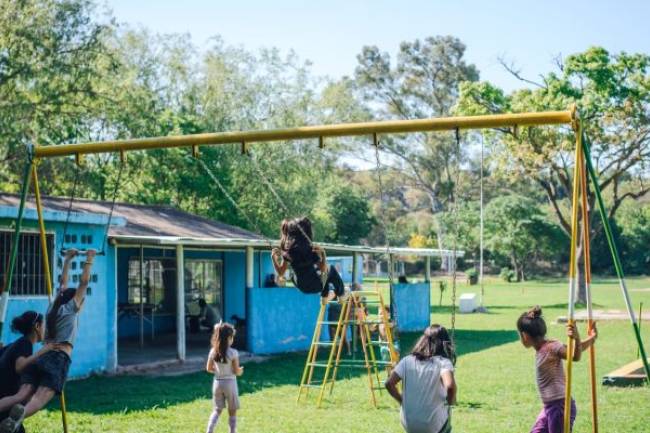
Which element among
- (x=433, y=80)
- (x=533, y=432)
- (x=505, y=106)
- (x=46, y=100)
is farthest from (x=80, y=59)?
(x=433, y=80)

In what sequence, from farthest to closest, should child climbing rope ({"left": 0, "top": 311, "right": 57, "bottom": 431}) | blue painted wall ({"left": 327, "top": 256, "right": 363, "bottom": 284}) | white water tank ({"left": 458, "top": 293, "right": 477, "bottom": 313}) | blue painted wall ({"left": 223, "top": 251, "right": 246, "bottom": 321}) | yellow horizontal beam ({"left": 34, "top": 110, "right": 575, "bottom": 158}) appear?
white water tank ({"left": 458, "top": 293, "right": 477, "bottom": 313}) → blue painted wall ({"left": 327, "top": 256, "right": 363, "bottom": 284}) → blue painted wall ({"left": 223, "top": 251, "right": 246, "bottom": 321}) → yellow horizontal beam ({"left": 34, "top": 110, "right": 575, "bottom": 158}) → child climbing rope ({"left": 0, "top": 311, "right": 57, "bottom": 431})

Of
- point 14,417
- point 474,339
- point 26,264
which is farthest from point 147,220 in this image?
point 14,417

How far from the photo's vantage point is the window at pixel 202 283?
2589cm

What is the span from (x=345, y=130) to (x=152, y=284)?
17242mm

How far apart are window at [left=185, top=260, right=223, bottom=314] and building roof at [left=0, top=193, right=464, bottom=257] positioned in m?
1.24

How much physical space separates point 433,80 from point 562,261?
1841 cm

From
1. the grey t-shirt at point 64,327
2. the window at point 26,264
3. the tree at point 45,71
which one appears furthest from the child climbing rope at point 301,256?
the tree at point 45,71

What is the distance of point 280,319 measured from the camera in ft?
72.5

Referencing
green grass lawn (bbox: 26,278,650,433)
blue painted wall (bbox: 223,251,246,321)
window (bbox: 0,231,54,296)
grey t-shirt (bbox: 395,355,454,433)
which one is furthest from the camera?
blue painted wall (bbox: 223,251,246,321)

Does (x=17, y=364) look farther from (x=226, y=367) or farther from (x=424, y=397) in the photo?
(x=424, y=397)

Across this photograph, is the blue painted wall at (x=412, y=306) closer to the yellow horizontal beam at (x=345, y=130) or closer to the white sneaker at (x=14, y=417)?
the yellow horizontal beam at (x=345, y=130)

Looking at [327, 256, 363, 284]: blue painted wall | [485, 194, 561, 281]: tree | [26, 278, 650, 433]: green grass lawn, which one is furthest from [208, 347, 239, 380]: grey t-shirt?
[485, 194, 561, 281]: tree

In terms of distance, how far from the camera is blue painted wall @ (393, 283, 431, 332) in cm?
2827

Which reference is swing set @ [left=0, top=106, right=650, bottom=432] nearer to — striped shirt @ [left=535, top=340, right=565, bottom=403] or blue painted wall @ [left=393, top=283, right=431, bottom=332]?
striped shirt @ [left=535, top=340, right=565, bottom=403]
